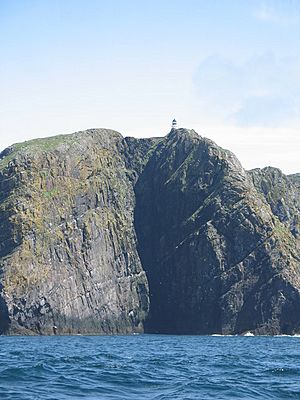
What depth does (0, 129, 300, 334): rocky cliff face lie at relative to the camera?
147875 mm

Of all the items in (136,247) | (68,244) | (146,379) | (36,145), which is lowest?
(146,379)

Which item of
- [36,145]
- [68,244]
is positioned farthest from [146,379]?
[36,145]

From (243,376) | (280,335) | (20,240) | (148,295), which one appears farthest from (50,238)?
(243,376)

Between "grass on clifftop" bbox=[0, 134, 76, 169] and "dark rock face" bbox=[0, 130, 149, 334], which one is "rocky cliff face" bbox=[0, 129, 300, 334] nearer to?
"dark rock face" bbox=[0, 130, 149, 334]

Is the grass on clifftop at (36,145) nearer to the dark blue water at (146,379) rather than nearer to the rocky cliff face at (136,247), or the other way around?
the rocky cliff face at (136,247)

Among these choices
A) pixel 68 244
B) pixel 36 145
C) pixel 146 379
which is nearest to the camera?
pixel 146 379

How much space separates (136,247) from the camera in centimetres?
17138

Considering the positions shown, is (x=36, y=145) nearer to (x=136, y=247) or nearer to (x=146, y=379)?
(x=136, y=247)

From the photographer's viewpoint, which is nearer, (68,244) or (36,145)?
(68,244)

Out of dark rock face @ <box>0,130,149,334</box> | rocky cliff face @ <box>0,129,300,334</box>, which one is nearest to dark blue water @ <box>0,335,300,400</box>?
dark rock face @ <box>0,130,149,334</box>

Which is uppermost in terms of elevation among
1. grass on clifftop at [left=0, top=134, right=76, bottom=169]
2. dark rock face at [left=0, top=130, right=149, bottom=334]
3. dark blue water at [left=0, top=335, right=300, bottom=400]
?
grass on clifftop at [left=0, top=134, right=76, bottom=169]

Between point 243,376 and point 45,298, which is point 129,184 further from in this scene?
point 243,376

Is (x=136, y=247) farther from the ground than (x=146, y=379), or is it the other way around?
(x=136, y=247)

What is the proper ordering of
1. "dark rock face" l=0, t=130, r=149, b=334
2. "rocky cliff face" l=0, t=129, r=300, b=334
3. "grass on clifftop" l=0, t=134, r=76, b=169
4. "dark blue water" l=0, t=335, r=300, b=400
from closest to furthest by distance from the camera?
1. "dark blue water" l=0, t=335, r=300, b=400
2. "dark rock face" l=0, t=130, r=149, b=334
3. "rocky cliff face" l=0, t=129, r=300, b=334
4. "grass on clifftop" l=0, t=134, r=76, b=169
